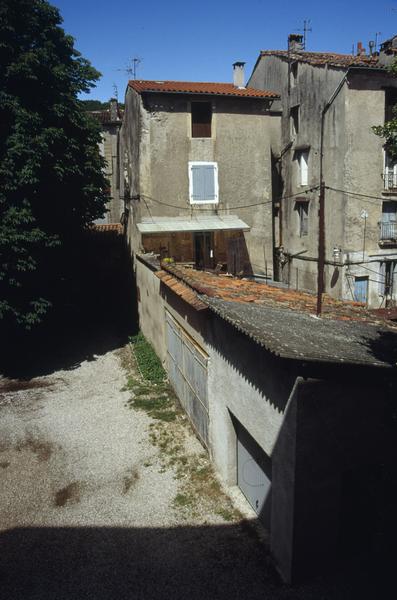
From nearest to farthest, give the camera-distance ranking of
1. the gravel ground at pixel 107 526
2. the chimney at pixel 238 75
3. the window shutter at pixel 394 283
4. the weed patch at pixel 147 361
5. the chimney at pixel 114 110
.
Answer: the gravel ground at pixel 107 526, the weed patch at pixel 147 361, the window shutter at pixel 394 283, the chimney at pixel 238 75, the chimney at pixel 114 110

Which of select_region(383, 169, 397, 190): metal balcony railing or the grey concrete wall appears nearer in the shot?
the grey concrete wall

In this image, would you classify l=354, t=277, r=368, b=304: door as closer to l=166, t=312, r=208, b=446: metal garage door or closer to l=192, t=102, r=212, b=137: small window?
l=192, t=102, r=212, b=137: small window

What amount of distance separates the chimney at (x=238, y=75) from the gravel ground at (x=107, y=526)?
67.7 ft

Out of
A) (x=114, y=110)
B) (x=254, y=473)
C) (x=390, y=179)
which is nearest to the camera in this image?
(x=254, y=473)

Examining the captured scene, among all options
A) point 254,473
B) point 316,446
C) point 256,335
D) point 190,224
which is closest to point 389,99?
point 190,224

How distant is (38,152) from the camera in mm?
16016

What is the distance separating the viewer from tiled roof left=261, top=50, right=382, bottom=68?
2081cm

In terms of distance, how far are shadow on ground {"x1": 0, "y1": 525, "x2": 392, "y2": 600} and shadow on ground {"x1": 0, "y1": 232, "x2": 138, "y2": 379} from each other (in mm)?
10276

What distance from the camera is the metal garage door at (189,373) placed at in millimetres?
11759

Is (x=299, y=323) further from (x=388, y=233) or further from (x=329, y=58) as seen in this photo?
(x=329, y=58)

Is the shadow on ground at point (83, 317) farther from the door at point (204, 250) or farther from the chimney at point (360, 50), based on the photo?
the chimney at point (360, 50)

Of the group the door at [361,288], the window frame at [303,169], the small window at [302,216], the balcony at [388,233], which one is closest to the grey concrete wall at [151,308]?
the small window at [302,216]

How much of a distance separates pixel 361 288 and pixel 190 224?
9587mm

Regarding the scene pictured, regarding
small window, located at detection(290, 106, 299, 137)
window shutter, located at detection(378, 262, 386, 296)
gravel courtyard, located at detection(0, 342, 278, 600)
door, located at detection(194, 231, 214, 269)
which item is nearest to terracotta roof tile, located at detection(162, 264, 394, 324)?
gravel courtyard, located at detection(0, 342, 278, 600)
